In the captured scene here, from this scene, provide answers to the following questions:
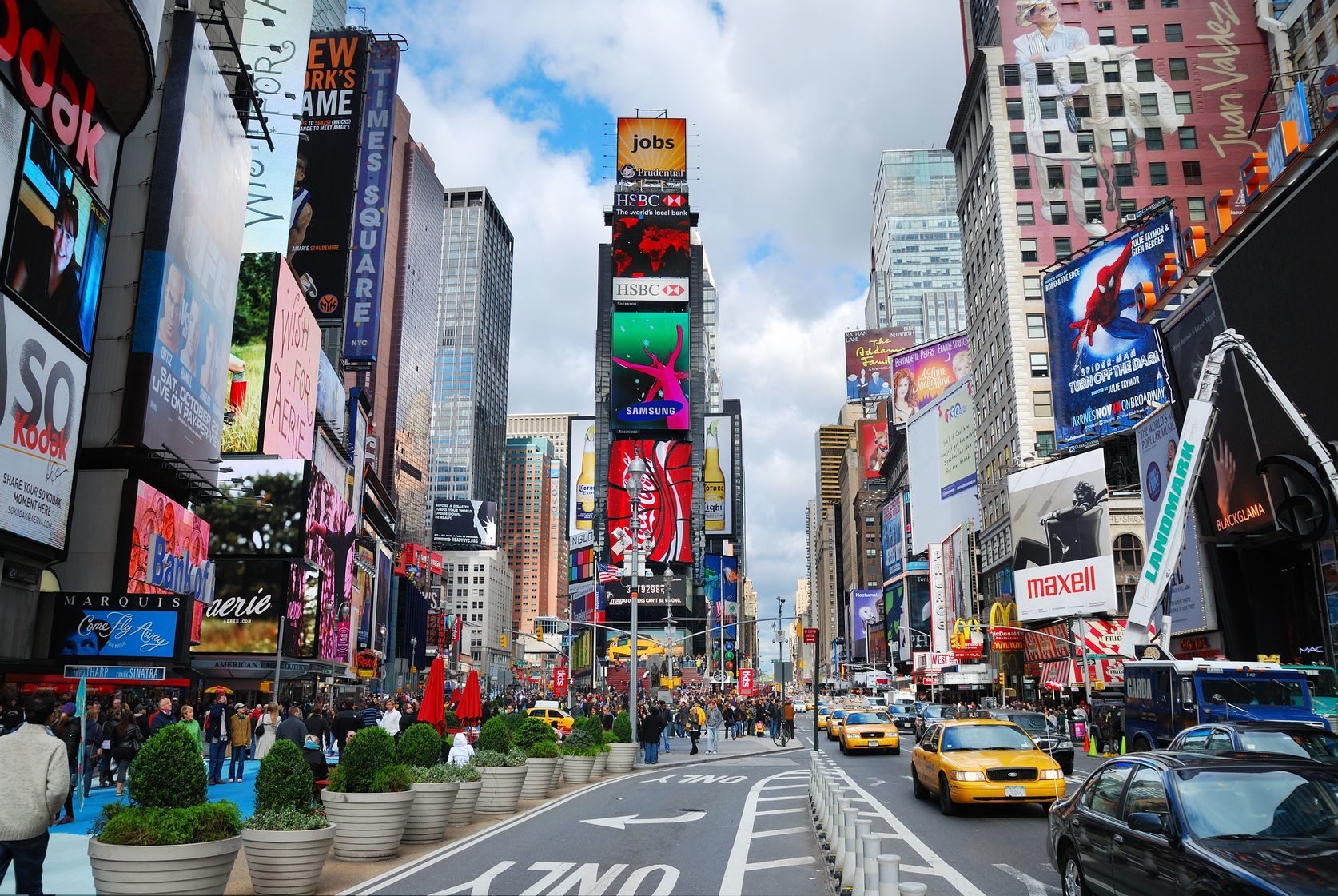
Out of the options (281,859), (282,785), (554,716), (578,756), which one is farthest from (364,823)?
(554,716)

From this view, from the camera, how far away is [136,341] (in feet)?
101

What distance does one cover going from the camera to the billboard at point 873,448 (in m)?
166

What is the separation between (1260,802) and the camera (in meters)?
7.34

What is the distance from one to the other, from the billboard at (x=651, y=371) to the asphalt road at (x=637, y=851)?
329 ft

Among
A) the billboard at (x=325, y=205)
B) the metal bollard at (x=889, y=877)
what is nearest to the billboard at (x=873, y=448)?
the billboard at (x=325, y=205)

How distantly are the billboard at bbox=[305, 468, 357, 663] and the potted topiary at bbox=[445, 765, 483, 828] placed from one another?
1607 inches

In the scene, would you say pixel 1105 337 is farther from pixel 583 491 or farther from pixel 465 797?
pixel 583 491

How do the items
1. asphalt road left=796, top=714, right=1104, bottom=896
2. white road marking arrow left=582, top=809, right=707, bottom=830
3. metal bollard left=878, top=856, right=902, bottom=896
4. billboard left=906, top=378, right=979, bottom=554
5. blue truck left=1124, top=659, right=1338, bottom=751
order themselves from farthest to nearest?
billboard left=906, top=378, right=979, bottom=554
blue truck left=1124, top=659, right=1338, bottom=751
white road marking arrow left=582, top=809, right=707, bottom=830
asphalt road left=796, top=714, right=1104, bottom=896
metal bollard left=878, top=856, right=902, bottom=896

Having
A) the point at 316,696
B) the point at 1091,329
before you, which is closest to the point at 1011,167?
the point at 1091,329

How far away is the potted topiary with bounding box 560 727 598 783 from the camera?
74.8 feet

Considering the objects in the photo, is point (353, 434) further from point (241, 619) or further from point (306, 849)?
point (306, 849)

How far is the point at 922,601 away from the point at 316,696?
71760 millimetres

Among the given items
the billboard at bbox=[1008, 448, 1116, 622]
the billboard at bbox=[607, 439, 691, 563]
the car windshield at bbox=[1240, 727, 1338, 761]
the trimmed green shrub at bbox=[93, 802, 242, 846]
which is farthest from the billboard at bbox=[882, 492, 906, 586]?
the trimmed green shrub at bbox=[93, 802, 242, 846]

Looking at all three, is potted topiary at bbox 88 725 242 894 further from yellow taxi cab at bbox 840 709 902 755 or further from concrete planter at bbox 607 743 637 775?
yellow taxi cab at bbox 840 709 902 755
